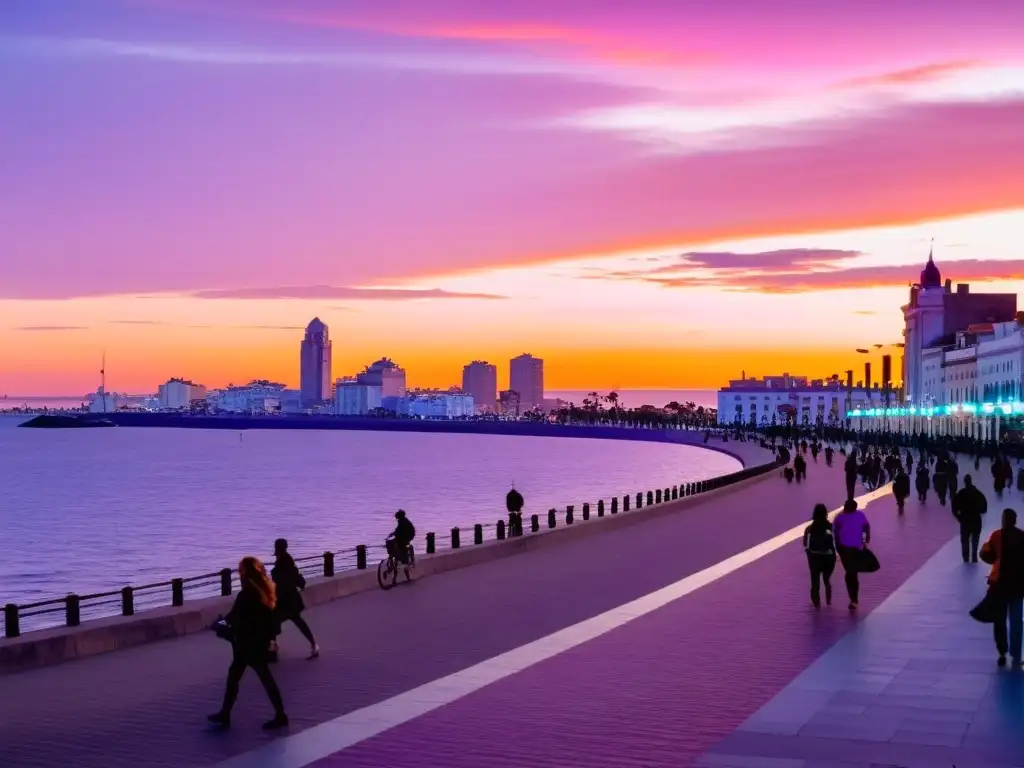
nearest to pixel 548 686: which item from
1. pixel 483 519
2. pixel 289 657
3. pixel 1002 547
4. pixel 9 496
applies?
pixel 289 657

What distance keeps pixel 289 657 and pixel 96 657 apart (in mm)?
2256

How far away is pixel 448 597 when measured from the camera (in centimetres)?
2264

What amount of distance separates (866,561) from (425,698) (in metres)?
8.18

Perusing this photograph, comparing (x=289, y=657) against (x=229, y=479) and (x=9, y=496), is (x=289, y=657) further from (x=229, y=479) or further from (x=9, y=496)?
(x=229, y=479)

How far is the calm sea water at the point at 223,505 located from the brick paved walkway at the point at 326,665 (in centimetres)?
2828

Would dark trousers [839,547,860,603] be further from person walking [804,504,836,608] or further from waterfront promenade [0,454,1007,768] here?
waterfront promenade [0,454,1007,768]

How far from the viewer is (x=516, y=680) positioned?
48.8ft

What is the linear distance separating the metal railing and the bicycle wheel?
659 mm

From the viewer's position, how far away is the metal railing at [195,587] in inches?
719

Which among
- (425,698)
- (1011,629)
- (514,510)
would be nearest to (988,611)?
(1011,629)

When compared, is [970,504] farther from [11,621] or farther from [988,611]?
[11,621]

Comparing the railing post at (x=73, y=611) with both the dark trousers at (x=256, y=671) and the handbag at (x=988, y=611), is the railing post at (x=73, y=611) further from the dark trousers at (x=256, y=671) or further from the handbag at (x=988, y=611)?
the handbag at (x=988, y=611)

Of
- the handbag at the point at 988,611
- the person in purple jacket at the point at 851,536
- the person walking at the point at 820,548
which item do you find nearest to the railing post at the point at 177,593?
the person walking at the point at 820,548

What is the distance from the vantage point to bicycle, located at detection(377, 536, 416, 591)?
2391cm
